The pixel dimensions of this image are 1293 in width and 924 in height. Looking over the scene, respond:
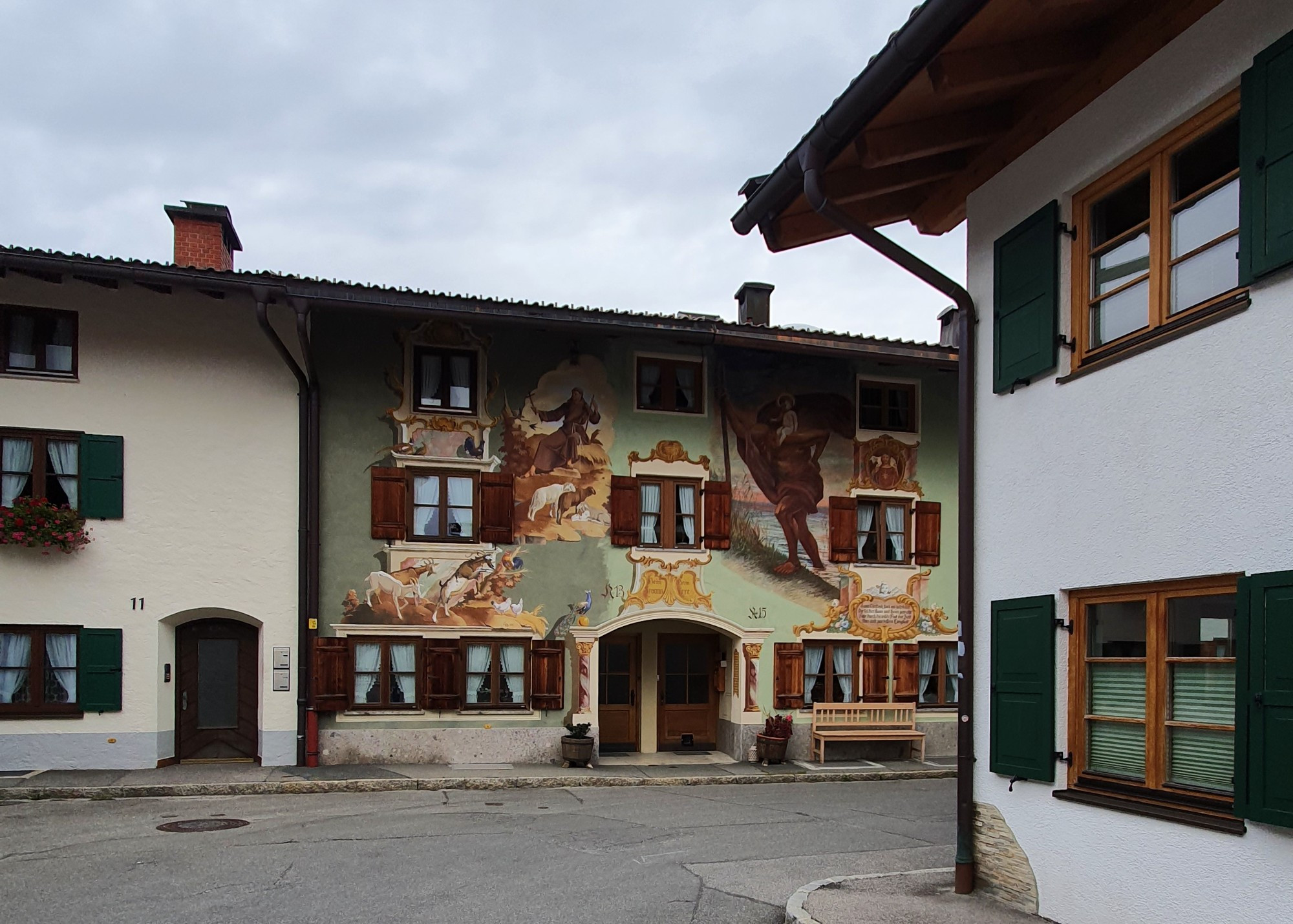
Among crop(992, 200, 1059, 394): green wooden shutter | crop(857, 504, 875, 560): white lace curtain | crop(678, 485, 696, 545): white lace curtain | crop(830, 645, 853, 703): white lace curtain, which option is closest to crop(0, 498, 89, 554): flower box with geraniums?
crop(678, 485, 696, 545): white lace curtain

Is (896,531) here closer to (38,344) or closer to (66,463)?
(66,463)

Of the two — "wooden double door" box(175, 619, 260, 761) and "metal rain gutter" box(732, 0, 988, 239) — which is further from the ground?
"metal rain gutter" box(732, 0, 988, 239)

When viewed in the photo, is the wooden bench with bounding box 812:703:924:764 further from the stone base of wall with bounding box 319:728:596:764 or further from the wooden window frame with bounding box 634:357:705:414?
the wooden window frame with bounding box 634:357:705:414

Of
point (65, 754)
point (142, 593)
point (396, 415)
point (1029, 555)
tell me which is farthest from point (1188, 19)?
point (65, 754)

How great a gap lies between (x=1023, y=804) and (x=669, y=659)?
11.9 metres

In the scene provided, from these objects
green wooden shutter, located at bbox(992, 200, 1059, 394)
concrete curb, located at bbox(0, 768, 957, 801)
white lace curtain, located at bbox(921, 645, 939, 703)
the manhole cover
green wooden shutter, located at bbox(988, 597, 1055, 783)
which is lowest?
concrete curb, located at bbox(0, 768, 957, 801)

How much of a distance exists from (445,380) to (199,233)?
465cm

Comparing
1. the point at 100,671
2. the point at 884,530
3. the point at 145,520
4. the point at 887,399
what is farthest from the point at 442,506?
the point at 887,399

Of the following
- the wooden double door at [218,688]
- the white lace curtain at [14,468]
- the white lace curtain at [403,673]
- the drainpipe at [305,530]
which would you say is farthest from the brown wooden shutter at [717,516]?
the white lace curtain at [14,468]

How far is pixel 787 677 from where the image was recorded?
17.6m

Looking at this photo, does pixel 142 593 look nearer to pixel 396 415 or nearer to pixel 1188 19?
pixel 396 415

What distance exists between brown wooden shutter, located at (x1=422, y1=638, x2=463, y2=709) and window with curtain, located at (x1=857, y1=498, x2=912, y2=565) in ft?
22.6

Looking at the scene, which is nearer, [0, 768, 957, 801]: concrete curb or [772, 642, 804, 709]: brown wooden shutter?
[0, 768, 957, 801]: concrete curb

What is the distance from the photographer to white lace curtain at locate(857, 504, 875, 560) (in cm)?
1839
